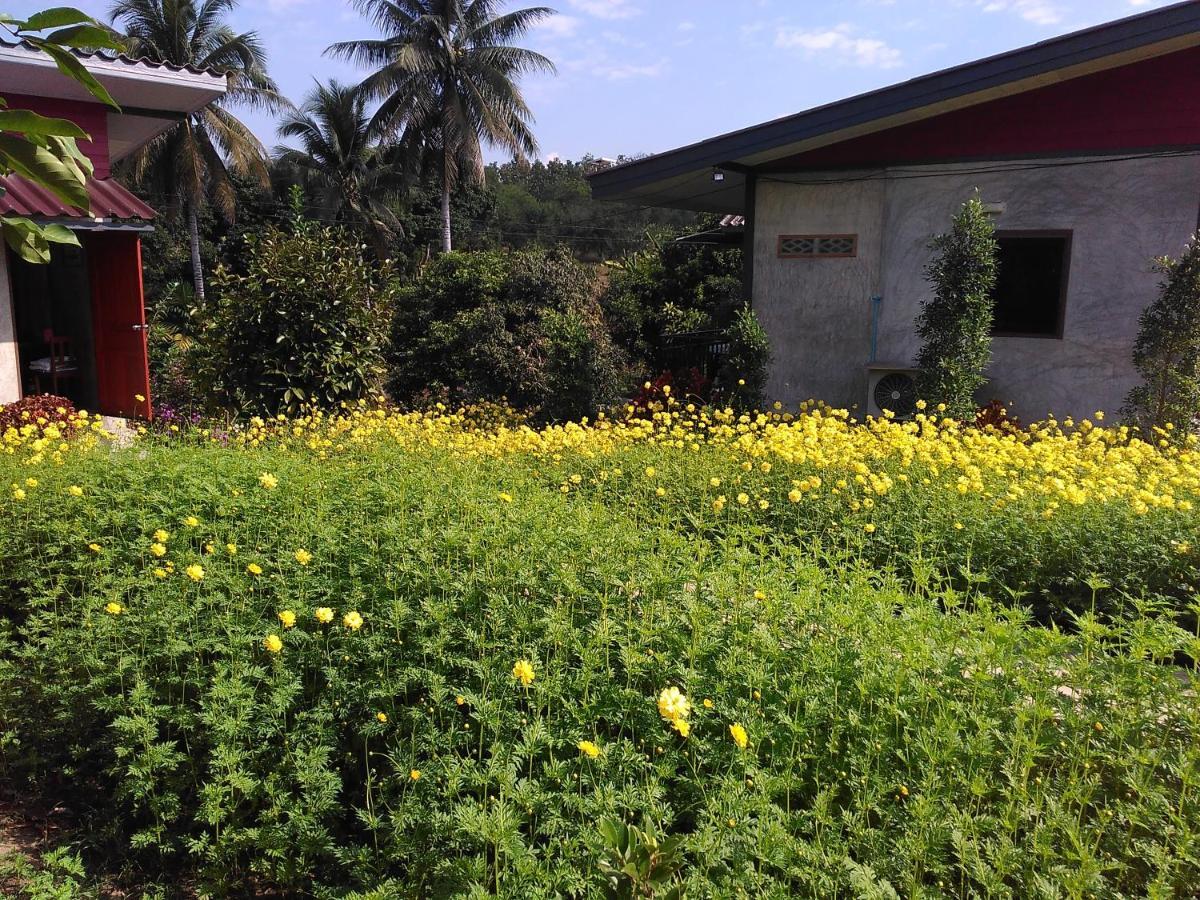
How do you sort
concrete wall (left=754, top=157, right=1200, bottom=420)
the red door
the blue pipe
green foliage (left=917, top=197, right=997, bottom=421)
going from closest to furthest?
green foliage (left=917, top=197, right=997, bottom=421) → concrete wall (left=754, top=157, right=1200, bottom=420) → the red door → the blue pipe

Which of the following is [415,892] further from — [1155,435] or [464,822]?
[1155,435]

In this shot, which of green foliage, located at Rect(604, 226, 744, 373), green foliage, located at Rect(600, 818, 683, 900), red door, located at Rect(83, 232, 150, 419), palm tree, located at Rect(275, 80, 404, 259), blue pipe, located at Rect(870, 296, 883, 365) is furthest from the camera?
palm tree, located at Rect(275, 80, 404, 259)

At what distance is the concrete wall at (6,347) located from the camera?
862 cm

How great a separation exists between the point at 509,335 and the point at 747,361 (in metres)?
3.40

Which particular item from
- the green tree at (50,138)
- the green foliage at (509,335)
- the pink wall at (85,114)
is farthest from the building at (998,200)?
the green tree at (50,138)

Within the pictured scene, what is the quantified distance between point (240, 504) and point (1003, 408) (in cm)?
825

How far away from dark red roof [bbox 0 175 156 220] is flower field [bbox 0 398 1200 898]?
4.60 meters

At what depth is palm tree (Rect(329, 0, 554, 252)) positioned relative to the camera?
27703 millimetres

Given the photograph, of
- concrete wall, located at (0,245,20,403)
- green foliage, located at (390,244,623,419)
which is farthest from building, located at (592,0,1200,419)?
concrete wall, located at (0,245,20,403)

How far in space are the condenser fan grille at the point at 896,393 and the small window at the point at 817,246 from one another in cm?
158

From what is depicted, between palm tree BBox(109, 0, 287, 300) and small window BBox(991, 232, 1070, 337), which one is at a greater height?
palm tree BBox(109, 0, 287, 300)

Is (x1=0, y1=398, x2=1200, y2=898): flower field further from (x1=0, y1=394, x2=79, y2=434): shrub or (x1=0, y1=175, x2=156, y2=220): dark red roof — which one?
(x1=0, y1=175, x2=156, y2=220): dark red roof

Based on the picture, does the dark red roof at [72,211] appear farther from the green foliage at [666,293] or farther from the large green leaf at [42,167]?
the green foliage at [666,293]

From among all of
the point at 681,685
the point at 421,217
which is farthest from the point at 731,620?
the point at 421,217
